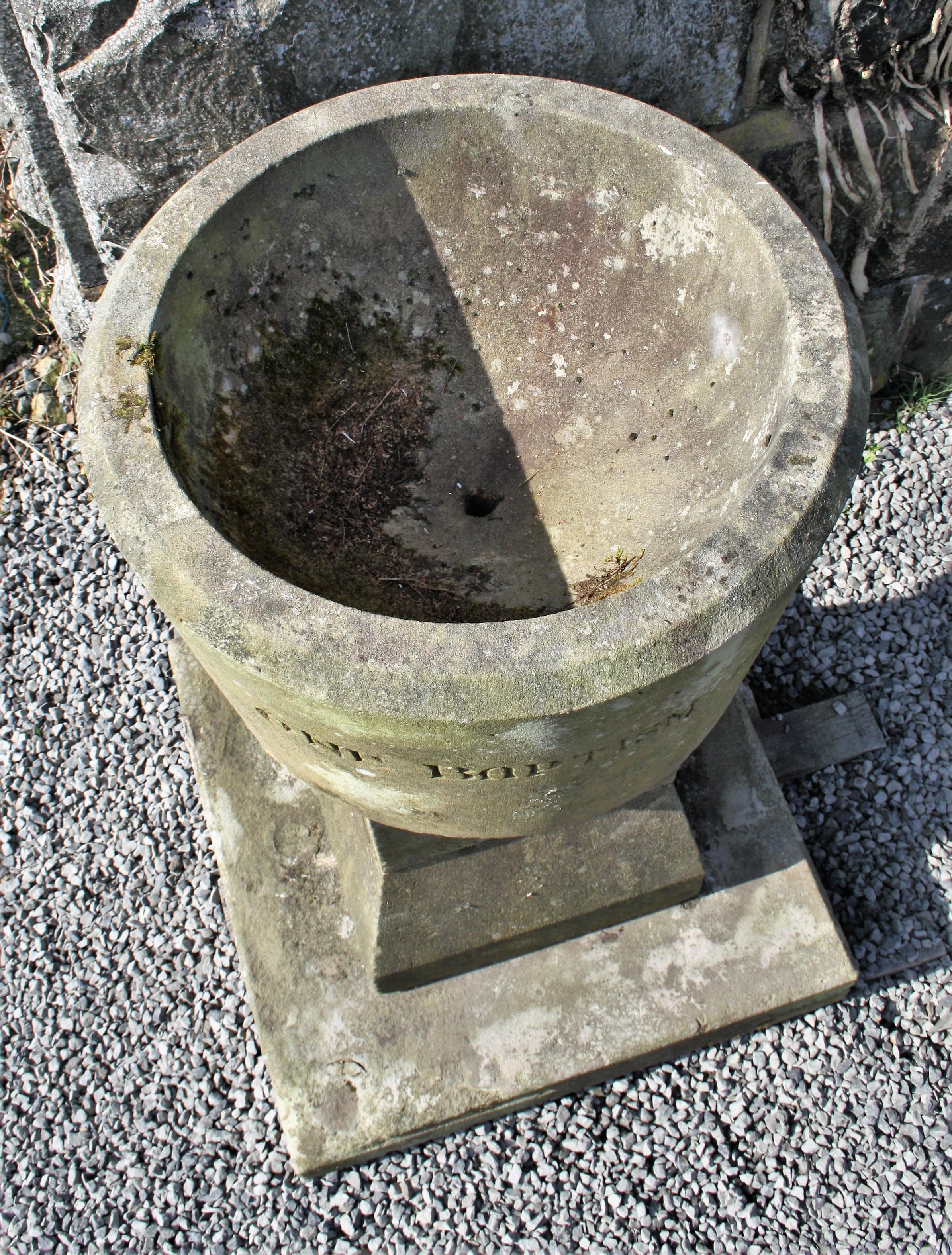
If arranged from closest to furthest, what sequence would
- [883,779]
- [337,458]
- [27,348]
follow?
[337,458] → [883,779] → [27,348]

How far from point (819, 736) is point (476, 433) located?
1579 mm

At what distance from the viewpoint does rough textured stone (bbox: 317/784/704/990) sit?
8.39ft

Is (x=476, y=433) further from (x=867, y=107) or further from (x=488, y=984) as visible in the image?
(x=867, y=107)

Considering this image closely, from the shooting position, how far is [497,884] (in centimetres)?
261


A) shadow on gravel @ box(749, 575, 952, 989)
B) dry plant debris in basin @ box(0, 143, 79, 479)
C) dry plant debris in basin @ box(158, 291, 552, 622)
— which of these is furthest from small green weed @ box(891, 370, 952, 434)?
dry plant debris in basin @ box(0, 143, 79, 479)

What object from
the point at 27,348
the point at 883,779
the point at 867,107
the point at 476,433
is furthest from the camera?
the point at 27,348

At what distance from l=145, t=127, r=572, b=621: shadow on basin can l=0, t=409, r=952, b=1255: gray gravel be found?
136 cm

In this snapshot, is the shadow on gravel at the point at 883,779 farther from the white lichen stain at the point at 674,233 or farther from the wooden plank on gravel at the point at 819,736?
the white lichen stain at the point at 674,233

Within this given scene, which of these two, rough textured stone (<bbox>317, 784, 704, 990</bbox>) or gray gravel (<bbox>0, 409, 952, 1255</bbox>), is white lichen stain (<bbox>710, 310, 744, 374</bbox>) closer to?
rough textured stone (<bbox>317, 784, 704, 990</bbox>)

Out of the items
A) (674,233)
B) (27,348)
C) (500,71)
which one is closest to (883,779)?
(674,233)

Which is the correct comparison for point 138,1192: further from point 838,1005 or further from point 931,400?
point 931,400

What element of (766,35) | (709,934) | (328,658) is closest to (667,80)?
(766,35)

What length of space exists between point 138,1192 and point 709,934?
1.66 metres

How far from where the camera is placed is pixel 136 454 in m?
1.82
